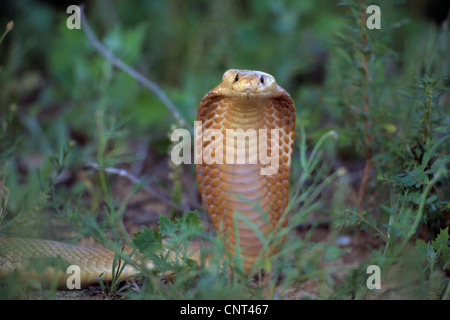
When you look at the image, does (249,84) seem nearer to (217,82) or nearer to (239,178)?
(239,178)

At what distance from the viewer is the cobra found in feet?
8.07

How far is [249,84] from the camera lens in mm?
2424

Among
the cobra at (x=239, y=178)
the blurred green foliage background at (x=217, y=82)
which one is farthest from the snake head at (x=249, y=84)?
the blurred green foliage background at (x=217, y=82)

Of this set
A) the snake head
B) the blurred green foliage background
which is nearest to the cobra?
the snake head

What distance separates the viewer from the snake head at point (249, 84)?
7.97ft

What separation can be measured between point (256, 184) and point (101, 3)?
352 cm

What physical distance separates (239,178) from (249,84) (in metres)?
0.52

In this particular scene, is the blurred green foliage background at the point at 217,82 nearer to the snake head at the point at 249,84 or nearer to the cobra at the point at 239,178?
the cobra at the point at 239,178

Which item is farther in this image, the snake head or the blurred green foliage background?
the blurred green foliage background

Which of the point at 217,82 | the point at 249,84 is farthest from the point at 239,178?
the point at 217,82

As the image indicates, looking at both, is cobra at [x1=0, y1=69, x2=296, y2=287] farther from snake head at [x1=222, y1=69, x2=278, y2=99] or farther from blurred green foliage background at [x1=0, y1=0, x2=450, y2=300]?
blurred green foliage background at [x1=0, y1=0, x2=450, y2=300]

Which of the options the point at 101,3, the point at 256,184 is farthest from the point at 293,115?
the point at 101,3
